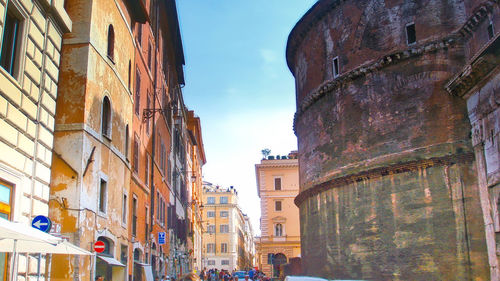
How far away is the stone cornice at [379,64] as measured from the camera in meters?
19.5

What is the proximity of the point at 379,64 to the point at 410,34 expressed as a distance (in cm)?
161

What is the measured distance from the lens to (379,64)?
20969mm

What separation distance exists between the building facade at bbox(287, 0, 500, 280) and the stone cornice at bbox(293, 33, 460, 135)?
0.04 metres

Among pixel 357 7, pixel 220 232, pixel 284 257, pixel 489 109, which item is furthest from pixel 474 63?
pixel 220 232

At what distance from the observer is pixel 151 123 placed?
2242 cm

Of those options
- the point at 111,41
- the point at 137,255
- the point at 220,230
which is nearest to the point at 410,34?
the point at 111,41

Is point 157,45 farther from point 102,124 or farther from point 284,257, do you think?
point 284,257

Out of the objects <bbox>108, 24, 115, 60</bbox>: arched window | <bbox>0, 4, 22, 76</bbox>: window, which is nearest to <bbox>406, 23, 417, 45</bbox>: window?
<bbox>108, 24, 115, 60</bbox>: arched window

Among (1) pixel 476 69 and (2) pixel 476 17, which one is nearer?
(1) pixel 476 69

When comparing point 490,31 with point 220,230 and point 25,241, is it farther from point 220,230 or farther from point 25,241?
point 220,230

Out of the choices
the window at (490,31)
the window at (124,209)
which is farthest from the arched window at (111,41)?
the window at (490,31)

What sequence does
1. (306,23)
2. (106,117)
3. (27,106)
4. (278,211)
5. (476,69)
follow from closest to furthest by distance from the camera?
(27,106)
(106,117)
(476,69)
(306,23)
(278,211)

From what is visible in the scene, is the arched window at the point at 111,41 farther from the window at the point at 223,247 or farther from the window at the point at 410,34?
the window at the point at 223,247

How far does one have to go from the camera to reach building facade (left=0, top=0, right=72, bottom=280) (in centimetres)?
966
